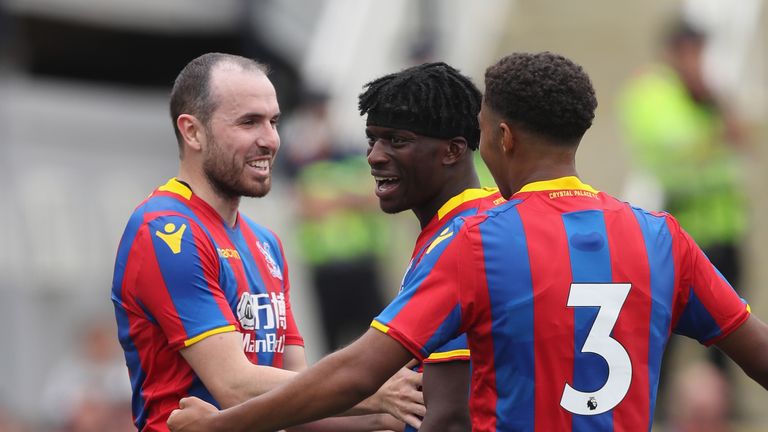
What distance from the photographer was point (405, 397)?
4.95m

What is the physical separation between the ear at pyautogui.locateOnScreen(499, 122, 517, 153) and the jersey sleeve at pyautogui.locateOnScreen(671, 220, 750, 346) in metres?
0.59

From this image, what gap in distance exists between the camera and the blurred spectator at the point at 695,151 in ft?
31.9

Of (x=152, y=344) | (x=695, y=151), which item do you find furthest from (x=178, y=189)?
(x=695, y=151)

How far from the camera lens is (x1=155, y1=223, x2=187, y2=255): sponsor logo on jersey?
510 centimetres

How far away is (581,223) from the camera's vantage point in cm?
452

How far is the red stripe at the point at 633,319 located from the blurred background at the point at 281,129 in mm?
5909

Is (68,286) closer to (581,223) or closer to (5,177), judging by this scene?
(5,177)

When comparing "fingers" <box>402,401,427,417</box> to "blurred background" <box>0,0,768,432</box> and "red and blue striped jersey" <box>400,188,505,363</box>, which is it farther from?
"blurred background" <box>0,0,768,432</box>

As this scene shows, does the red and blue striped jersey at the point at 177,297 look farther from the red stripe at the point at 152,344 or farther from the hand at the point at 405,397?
the hand at the point at 405,397

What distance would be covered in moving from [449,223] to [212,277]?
890 millimetres

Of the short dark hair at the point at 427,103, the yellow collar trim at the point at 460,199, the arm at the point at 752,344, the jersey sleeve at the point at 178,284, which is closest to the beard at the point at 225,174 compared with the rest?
the jersey sleeve at the point at 178,284

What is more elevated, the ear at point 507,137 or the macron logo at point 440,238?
the ear at point 507,137

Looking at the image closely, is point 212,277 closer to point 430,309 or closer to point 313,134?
point 430,309

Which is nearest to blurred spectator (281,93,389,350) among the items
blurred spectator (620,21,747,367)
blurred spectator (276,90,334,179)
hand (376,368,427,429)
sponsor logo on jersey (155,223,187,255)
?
blurred spectator (276,90,334,179)
